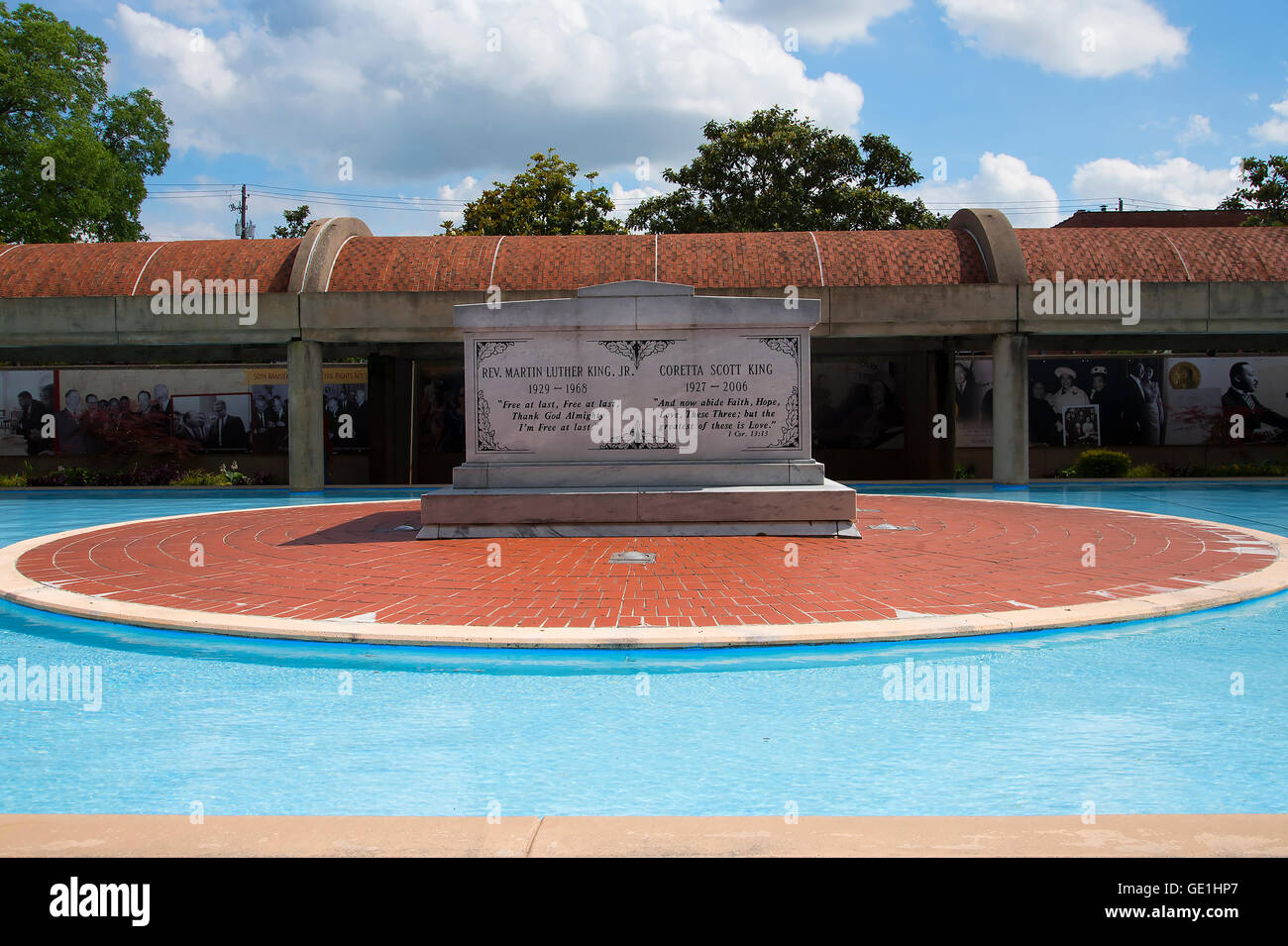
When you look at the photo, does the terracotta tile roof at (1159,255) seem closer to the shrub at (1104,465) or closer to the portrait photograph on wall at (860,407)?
the shrub at (1104,465)

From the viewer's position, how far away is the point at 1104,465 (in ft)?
77.5

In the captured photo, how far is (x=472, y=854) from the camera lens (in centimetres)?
284

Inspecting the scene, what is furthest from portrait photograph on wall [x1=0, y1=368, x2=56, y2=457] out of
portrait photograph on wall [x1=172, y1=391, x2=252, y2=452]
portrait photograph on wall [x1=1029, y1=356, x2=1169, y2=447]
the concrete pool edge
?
portrait photograph on wall [x1=1029, y1=356, x2=1169, y2=447]

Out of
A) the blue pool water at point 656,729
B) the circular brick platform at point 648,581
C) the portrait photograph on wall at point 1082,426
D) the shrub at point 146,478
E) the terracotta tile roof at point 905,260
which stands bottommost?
the blue pool water at point 656,729

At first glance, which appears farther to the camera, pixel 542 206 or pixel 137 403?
pixel 542 206

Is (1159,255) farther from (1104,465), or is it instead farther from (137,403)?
(137,403)

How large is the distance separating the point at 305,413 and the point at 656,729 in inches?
706

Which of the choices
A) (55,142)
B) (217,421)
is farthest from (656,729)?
(55,142)

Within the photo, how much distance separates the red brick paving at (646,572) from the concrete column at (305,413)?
760cm

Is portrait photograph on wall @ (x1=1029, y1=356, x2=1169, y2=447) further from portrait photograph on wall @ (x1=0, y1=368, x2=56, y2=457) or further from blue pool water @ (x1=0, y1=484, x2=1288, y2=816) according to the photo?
portrait photograph on wall @ (x1=0, y1=368, x2=56, y2=457)

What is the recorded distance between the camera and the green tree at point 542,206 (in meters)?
38.1

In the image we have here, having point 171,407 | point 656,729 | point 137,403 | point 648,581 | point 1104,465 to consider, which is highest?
point 137,403

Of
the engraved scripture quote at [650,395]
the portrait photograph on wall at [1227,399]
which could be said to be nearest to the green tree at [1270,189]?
the portrait photograph on wall at [1227,399]
